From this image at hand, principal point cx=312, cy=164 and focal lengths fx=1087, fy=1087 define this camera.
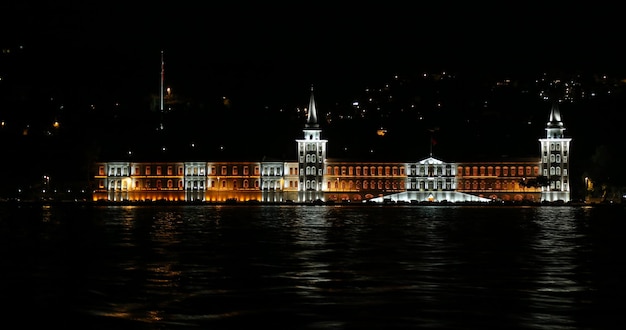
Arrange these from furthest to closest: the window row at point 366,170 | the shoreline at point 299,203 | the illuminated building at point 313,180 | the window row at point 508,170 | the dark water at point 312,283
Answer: the window row at point 366,170 → the illuminated building at point 313,180 → the window row at point 508,170 → the shoreline at point 299,203 → the dark water at point 312,283

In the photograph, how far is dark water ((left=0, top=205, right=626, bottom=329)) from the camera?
2364 cm

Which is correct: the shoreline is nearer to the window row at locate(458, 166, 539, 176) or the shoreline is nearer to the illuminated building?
the illuminated building

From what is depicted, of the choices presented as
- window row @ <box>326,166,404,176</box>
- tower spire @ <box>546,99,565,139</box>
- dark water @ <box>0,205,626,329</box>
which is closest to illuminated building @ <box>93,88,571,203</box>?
window row @ <box>326,166,404,176</box>

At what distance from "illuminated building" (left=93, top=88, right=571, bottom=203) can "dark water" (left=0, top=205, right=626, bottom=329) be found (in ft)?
337

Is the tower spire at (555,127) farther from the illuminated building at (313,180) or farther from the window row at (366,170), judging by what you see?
the window row at (366,170)

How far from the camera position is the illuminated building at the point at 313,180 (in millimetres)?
156000

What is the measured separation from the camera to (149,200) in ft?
511

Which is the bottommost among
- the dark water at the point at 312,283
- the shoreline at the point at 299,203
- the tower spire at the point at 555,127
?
the dark water at the point at 312,283

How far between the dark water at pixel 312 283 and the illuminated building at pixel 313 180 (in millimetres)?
102600

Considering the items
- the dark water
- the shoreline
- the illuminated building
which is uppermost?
the illuminated building

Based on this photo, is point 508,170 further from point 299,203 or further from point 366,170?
point 299,203

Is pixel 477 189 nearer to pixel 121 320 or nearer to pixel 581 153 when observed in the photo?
pixel 581 153

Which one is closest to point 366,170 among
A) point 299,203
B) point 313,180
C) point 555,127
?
point 313,180

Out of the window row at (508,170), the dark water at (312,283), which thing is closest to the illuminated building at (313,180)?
the window row at (508,170)
